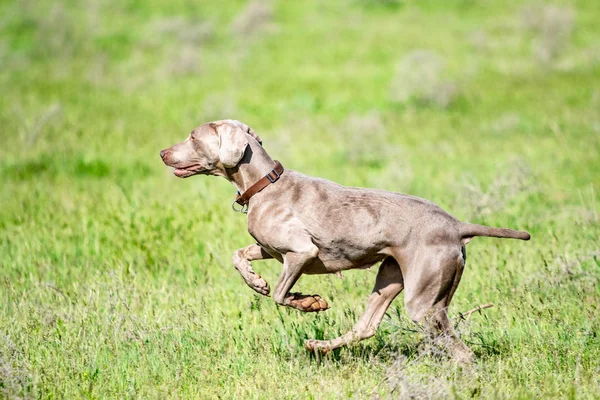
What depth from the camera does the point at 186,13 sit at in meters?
24.0

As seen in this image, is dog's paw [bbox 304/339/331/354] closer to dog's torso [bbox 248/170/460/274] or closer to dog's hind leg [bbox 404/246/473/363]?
dog's torso [bbox 248/170/460/274]

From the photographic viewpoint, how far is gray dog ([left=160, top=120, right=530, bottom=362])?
4.51m

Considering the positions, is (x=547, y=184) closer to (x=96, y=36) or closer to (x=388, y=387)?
→ (x=388, y=387)

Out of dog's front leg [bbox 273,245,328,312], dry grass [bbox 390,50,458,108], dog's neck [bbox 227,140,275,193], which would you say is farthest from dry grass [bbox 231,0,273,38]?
dog's front leg [bbox 273,245,328,312]

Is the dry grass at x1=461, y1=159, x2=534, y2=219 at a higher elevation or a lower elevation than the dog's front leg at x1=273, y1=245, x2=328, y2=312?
lower

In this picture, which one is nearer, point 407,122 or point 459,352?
point 459,352

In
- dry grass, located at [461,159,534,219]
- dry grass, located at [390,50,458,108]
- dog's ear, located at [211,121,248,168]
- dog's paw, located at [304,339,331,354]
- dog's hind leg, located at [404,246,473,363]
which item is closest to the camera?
dog's hind leg, located at [404,246,473,363]

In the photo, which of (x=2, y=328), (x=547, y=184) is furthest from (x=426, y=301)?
(x=547, y=184)

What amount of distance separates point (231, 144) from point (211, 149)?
19 cm

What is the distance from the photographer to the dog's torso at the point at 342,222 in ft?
15.0

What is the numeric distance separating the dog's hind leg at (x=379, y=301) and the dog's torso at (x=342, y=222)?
14cm

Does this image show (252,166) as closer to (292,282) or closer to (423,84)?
(292,282)

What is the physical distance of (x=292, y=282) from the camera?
15.2ft

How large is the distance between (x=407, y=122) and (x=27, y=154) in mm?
6667
